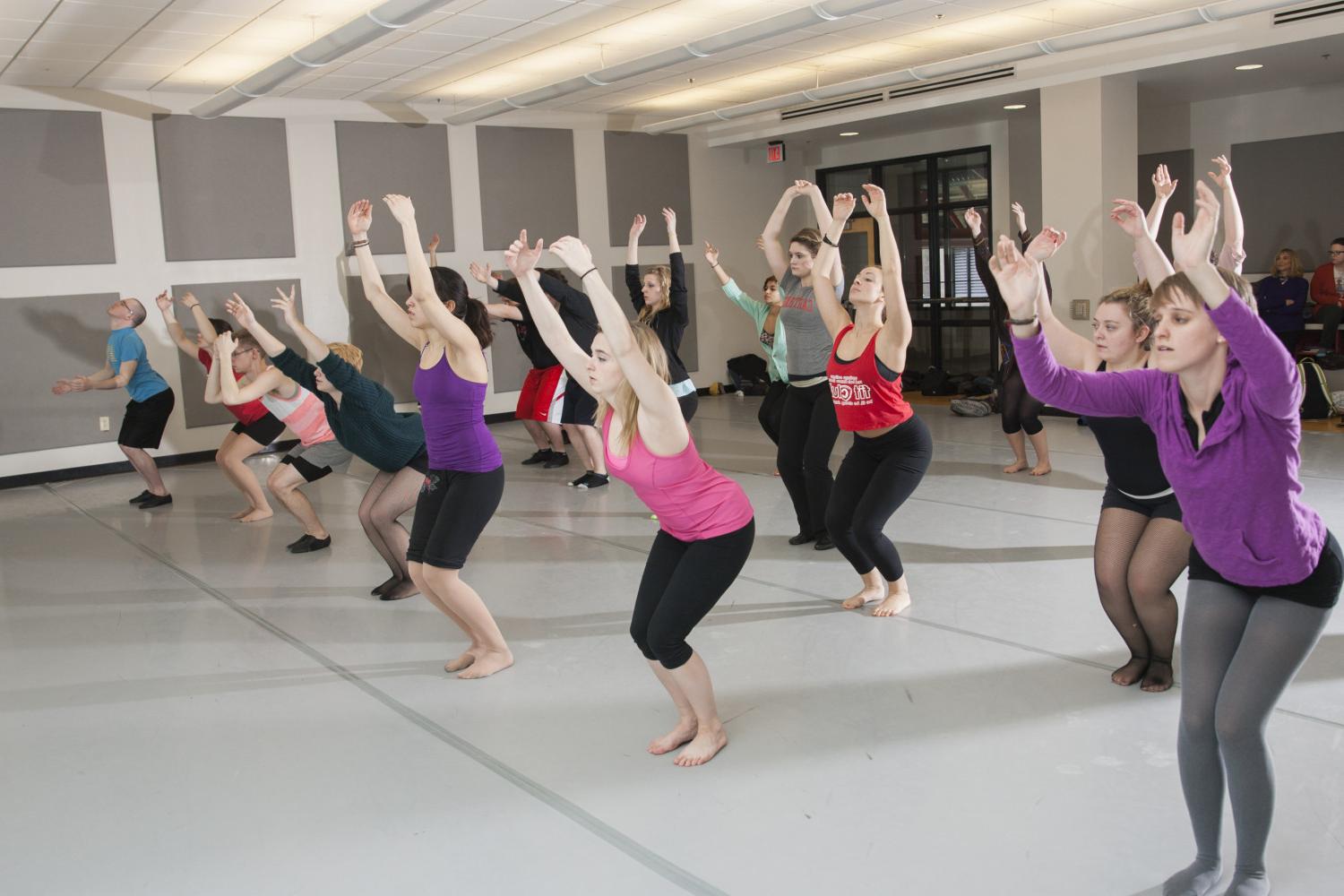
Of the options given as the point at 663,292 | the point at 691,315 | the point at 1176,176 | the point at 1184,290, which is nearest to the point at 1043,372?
the point at 1184,290

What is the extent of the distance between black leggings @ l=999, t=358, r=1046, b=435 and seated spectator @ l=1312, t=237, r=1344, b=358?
398 cm

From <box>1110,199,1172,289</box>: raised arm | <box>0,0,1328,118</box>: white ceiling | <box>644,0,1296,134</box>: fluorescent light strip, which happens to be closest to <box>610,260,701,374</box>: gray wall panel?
<box>644,0,1296,134</box>: fluorescent light strip

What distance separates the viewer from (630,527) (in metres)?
6.28

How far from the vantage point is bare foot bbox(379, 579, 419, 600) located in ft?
16.6

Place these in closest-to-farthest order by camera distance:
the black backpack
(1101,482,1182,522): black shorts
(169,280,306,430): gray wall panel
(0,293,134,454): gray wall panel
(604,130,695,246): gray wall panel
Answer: (1101,482,1182,522): black shorts
the black backpack
(0,293,134,454): gray wall panel
(169,280,306,430): gray wall panel
(604,130,695,246): gray wall panel

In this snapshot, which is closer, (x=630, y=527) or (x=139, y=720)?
(x=139, y=720)

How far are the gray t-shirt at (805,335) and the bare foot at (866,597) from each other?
3.95 ft

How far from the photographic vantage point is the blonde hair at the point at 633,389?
9.82 ft

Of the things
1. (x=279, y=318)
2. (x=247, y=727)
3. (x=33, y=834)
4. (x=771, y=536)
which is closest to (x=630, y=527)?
(x=771, y=536)

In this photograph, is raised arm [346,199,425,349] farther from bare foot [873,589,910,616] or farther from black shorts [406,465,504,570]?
bare foot [873,589,910,616]

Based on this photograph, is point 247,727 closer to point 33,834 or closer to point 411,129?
point 33,834

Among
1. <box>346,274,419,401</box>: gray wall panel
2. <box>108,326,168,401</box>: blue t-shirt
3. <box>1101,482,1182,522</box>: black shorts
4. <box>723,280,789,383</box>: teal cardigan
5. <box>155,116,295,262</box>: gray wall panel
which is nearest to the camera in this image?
<box>1101,482,1182,522</box>: black shorts

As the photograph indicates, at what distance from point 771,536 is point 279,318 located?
19.1 feet

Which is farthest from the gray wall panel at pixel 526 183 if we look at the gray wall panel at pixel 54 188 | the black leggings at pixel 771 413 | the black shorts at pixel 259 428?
the black leggings at pixel 771 413
